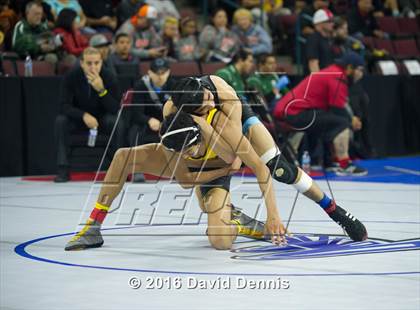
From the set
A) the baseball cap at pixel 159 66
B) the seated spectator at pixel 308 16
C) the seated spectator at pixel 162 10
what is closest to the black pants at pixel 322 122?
the baseball cap at pixel 159 66

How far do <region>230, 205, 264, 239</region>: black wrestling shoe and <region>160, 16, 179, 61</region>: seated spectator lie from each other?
818 centimetres

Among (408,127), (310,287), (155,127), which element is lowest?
(408,127)

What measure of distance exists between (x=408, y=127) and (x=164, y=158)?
10.5 metres

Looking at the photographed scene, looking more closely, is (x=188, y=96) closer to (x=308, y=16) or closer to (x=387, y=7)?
(x=308, y=16)

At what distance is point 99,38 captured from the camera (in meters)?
13.8

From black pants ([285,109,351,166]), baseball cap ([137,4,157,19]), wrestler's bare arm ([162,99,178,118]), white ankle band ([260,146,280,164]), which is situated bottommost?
black pants ([285,109,351,166])

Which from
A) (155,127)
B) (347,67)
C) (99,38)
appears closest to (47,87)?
(99,38)

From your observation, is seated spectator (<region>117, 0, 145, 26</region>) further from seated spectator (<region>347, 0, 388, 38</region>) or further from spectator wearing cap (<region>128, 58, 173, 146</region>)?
seated spectator (<region>347, 0, 388, 38</region>)

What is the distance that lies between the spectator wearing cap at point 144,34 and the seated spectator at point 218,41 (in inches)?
39.4

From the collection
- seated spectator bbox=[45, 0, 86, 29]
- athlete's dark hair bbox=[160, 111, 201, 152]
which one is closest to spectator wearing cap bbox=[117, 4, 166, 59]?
seated spectator bbox=[45, 0, 86, 29]

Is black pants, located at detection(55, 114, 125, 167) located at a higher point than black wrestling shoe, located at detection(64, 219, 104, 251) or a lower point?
lower

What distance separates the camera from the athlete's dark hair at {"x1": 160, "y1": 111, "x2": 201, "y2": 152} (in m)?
7.06

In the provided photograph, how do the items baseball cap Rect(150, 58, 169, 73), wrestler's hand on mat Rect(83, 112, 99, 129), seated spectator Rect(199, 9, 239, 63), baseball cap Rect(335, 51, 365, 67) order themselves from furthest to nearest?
seated spectator Rect(199, 9, 239, 63)
baseball cap Rect(335, 51, 365, 67)
wrestler's hand on mat Rect(83, 112, 99, 129)
baseball cap Rect(150, 58, 169, 73)

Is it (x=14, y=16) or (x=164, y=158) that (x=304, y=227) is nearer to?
(x=164, y=158)
